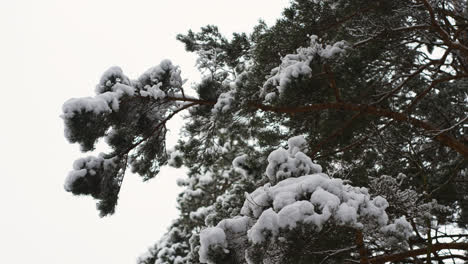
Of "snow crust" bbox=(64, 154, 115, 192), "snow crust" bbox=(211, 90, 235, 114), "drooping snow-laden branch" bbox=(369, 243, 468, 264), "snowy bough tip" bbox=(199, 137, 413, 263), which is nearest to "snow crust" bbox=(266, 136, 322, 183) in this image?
"snowy bough tip" bbox=(199, 137, 413, 263)

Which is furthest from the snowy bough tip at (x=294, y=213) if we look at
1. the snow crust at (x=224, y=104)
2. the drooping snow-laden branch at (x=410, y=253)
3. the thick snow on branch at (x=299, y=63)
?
the snow crust at (x=224, y=104)

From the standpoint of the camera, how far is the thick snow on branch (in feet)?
14.5

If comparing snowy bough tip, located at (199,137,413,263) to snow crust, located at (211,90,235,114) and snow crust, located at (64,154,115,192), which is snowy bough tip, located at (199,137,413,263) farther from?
snow crust, located at (64,154,115,192)

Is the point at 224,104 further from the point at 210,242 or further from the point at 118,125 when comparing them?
the point at 210,242

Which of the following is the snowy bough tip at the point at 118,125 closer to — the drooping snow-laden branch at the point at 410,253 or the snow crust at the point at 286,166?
the snow crust at the point at 286,166

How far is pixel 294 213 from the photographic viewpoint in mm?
3014

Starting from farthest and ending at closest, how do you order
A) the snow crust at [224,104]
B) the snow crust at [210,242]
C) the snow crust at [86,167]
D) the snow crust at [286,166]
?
the snow crust at [224,104], the snow crust at [86,167], the snow crust at [286,166], the snow crust at [210,242]

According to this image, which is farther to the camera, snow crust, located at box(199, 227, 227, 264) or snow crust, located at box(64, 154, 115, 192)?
snow crust, located at box(64, 154, 115, 192)

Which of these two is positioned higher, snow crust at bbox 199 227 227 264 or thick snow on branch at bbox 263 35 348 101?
thick snow on branch at bbox 263 35 348 101

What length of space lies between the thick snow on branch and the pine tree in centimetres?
2

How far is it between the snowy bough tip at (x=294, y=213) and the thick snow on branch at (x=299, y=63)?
0.97 m

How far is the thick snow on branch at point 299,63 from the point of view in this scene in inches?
174

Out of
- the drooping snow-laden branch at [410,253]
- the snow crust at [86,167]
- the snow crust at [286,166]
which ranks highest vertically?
the snow crust at [86,167]

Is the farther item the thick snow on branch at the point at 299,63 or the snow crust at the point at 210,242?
the thick snow on branch at the point at 299,63
